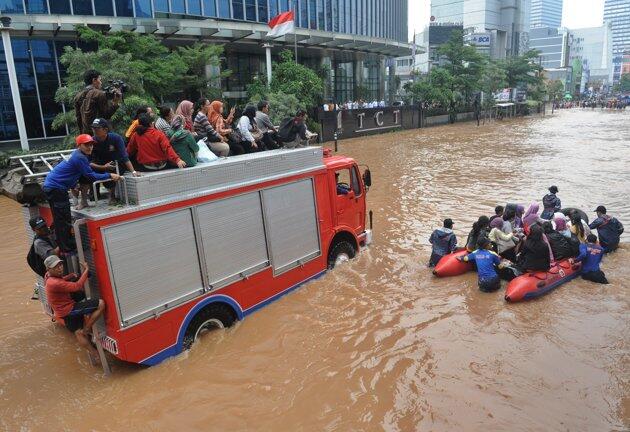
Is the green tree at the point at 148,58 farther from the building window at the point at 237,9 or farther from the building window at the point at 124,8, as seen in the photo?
the building window at the point at 237,9

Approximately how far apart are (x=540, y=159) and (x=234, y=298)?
75.7 ft

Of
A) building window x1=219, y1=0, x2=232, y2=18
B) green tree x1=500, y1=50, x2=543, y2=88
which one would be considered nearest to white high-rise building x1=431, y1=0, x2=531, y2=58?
green tree x1=500, y1=50, x2=543, y2=88

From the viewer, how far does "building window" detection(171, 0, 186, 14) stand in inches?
1310

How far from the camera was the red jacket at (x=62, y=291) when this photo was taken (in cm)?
557

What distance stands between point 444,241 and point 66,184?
23.2 feet

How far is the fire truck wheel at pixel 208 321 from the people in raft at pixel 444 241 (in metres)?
4.80

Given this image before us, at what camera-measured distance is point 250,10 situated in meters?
39.4

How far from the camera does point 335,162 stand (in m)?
9.11

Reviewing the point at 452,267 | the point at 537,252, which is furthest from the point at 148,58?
the point at 537,252

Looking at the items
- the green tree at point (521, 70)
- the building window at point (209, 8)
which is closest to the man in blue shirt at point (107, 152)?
the building window at point (209, 8)

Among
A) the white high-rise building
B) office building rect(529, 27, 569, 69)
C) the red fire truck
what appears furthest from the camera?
office building rect(529, 27, 569, 69)

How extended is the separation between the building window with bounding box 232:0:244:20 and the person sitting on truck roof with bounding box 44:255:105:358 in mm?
36199

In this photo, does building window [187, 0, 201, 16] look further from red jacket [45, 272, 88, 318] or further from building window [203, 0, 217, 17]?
red jacket [45, 272, 88, 318]

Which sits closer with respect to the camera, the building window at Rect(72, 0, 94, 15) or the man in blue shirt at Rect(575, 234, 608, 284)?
the man in blue shirt at Rect(575, 234, 608, 284)
